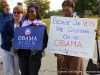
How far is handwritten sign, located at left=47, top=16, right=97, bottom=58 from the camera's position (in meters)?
3.70

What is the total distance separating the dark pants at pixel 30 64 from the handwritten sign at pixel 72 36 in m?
0.29

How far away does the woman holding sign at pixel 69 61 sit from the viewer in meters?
3.75

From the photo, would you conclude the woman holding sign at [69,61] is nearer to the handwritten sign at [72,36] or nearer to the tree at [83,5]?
the handwritten sign at [72,36]

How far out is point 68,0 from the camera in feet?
12.4

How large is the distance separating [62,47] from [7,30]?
1.08 metres

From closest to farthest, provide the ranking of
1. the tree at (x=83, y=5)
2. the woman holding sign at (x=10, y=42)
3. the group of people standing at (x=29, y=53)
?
the group of people standing at (x=29, y=53) < the woman holding sign at (x=10, y=42) < the tree at (x=83, y=5)

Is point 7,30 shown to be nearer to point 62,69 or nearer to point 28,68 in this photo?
point 28,68

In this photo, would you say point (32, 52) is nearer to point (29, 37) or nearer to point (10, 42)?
point (29, 37)

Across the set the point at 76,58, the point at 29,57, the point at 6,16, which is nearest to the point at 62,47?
the point at 76,58

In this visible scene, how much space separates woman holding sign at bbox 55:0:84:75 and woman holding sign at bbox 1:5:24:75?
0.85m

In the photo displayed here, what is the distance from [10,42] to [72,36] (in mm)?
1154

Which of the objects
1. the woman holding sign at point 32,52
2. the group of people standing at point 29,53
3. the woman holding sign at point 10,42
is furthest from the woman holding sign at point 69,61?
the woman holding sign at point 10,42

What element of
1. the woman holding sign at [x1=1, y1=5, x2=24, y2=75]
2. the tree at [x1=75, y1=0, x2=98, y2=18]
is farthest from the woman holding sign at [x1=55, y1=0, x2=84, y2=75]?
the tree at [x1=75, y1=0, x2=98, y2=18]

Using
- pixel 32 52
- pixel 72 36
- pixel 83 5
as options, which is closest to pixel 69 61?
pixel 72 36
